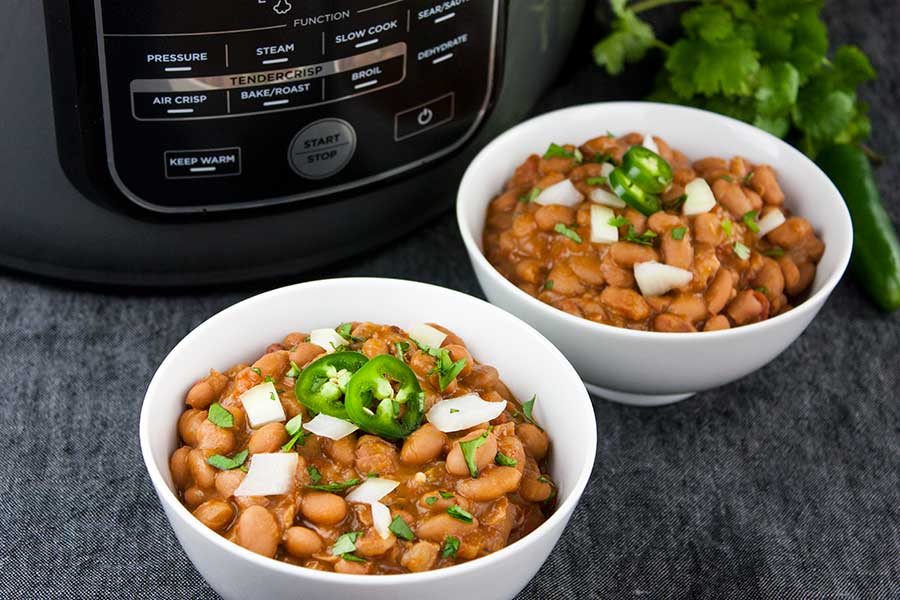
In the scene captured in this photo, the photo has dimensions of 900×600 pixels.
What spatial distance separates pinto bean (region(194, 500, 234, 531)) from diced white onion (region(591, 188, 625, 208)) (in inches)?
21.4

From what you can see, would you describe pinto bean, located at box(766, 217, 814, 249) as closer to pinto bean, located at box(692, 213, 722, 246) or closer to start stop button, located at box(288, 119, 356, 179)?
pinto bean, located at box(692, 213, 722, 246)

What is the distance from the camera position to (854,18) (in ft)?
6.13

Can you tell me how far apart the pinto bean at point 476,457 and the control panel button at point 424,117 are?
40 centimetres

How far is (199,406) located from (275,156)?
29 centimetres

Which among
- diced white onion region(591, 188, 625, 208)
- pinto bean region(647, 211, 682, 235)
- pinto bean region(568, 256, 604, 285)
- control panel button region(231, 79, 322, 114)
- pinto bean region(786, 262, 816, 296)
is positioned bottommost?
pinto bean region(786, 262, 816, 296)

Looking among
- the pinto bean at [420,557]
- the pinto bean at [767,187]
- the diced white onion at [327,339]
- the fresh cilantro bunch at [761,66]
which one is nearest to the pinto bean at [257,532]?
the pinto bean at [420,557]

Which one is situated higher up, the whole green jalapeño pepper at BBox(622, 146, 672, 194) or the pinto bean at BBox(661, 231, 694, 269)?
the whole green jalapeño pepper at BBox(622, 146, 672, 194)

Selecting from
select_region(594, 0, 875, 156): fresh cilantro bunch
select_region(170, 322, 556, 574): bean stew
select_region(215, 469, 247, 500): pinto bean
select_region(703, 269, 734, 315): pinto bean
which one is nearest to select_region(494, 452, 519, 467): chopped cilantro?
select_region(170, 322, 556, 574): bean stew

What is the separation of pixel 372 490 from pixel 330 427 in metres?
0.07

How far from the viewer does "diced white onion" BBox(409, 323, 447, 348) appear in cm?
115

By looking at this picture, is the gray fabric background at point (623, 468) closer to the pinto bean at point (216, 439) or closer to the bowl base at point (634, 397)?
the bowl base at point (634, 397)

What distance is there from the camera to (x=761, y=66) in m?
1.55

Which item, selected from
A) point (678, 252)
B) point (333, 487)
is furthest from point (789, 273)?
point (333, 487)

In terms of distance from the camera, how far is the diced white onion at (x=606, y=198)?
4.26 feet
